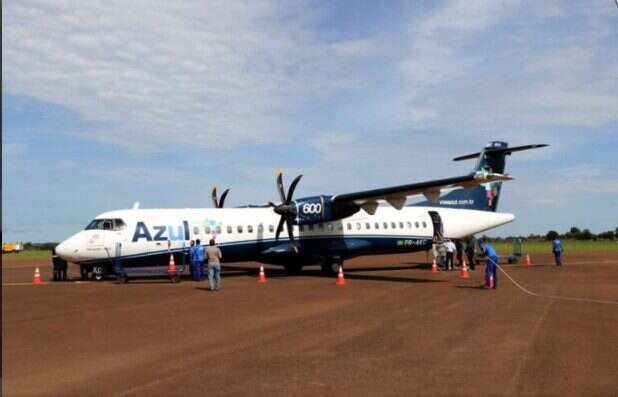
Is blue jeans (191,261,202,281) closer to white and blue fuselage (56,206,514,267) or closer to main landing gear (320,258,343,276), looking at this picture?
white and blue fuselage (56,206,514,267)

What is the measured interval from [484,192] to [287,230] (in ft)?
42.1

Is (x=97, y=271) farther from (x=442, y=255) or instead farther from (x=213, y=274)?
(x=442, y=255)

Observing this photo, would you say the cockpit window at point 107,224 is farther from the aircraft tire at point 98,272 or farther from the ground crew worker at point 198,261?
the ground crew worker at point 198,261

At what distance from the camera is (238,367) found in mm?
7293

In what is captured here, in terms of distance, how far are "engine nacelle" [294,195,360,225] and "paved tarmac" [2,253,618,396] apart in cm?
699

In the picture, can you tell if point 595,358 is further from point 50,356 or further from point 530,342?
point 50,356

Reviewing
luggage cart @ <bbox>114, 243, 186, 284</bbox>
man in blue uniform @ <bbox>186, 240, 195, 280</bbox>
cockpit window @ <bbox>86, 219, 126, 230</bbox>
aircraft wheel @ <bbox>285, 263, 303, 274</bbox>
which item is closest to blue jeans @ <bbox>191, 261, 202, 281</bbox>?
man in blue uniform @ <bbox>186, 240, 195, 280</bbox>

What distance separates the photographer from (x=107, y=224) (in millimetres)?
21188

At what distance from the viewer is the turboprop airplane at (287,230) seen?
21.0m

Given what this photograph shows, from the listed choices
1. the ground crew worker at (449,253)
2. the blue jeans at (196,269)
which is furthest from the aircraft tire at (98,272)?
the ground crew worker at (449,253)

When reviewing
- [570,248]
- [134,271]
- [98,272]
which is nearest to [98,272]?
[98,272]

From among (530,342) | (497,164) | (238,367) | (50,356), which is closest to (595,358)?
(530,342)

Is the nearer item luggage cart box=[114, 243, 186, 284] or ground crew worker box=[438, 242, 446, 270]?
luggage cart box=[114, 243, 186, 284]

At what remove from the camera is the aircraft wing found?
20.2 meters
